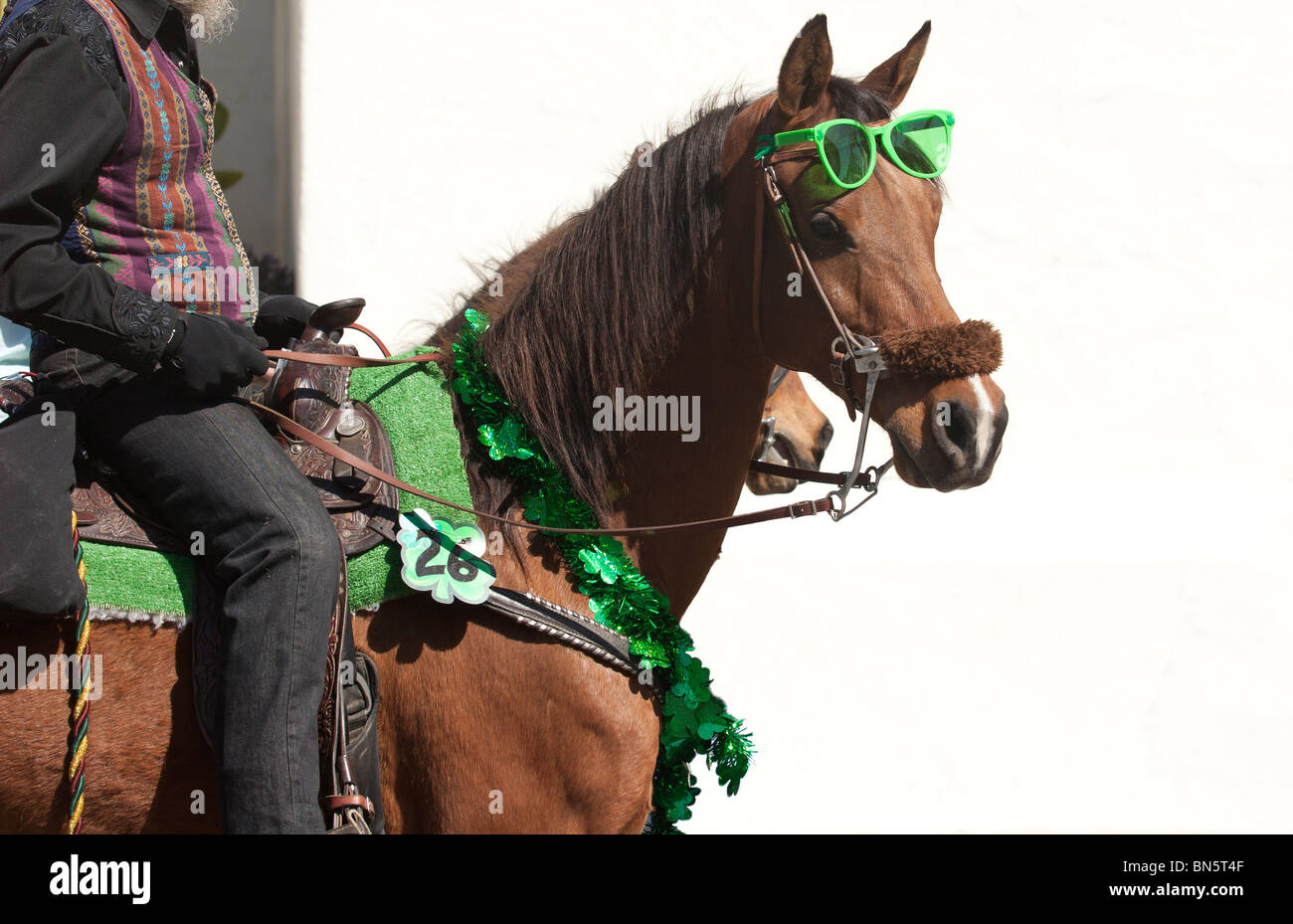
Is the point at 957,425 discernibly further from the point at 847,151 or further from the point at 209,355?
the point at 209,355

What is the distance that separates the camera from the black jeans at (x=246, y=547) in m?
1.79

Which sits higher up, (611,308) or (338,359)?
(611,308)

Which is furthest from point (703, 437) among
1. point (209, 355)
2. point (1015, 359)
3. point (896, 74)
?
point (1015, 359)

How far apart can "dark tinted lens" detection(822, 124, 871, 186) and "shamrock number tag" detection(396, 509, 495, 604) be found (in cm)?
99

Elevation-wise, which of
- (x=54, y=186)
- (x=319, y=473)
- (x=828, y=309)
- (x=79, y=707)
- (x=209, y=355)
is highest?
(x=54, y=186)

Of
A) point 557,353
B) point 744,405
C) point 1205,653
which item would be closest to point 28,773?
point 557,353

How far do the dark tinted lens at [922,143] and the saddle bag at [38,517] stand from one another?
164cm

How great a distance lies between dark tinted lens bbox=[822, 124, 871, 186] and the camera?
6.48 ft

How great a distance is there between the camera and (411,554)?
1.95 m

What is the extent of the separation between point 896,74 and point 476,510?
1.29 m

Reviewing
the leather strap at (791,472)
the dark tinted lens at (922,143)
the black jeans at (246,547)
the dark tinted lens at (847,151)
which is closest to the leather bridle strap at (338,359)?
the black jeans at (246,547)

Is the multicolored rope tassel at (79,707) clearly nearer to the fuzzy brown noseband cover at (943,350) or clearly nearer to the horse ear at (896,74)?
the fuzzy brown noseband cover at (943,350)

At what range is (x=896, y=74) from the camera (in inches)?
88.0

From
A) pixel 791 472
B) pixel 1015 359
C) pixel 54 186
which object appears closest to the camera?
pixel 54 186
